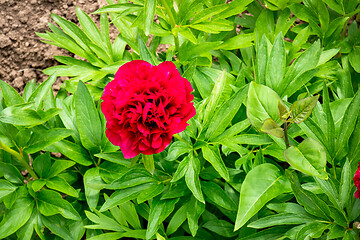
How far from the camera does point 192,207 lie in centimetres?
114

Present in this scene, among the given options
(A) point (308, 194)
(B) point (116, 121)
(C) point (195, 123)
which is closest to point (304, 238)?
(A) point (308, 194)

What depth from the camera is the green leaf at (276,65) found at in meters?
1.19

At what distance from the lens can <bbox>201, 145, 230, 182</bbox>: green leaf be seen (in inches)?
39.0

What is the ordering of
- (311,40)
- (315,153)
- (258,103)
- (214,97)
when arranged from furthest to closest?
(311,40) < (214,97) < (258,103) < (315,153)

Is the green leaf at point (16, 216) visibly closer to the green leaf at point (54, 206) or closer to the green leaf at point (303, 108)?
the green leaf at point (54, 206)

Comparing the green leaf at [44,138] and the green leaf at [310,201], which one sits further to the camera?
the green leaf at [44,138]

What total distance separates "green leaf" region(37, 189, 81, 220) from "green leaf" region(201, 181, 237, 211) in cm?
42

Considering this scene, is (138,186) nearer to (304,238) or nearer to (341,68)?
(304,238)

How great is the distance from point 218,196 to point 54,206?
53 cm

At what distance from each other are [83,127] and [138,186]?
276 millimetres

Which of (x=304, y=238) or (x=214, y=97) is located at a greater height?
(x=214, y=97)

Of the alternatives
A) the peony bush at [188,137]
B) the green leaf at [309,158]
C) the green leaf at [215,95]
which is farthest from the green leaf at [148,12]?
the green leaf at [309,158]

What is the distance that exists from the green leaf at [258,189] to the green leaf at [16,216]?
69 cm

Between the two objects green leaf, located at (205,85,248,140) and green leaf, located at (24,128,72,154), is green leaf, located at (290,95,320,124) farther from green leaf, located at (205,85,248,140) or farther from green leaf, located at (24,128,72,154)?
green leaf, located at (24,128,72,154)
